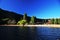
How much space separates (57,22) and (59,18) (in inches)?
189

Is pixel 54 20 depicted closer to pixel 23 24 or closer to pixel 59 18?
pixel 59 18

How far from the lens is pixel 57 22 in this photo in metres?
172

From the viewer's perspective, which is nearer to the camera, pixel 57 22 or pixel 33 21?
pixel 57 22

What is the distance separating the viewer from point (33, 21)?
189625 millimetres

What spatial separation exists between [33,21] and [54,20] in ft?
88.8

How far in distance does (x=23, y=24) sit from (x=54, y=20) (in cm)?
3362

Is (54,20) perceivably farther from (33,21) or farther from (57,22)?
(33,21)

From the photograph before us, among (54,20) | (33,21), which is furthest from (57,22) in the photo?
(33,21)

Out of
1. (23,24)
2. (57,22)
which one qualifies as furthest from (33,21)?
(57,22)

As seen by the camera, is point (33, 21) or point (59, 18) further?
point (33, 21)

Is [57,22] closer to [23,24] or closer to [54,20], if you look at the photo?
[54,20]

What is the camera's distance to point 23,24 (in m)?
175

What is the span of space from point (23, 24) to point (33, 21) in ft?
61.4

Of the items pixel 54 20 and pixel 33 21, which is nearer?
pixel 54 20
